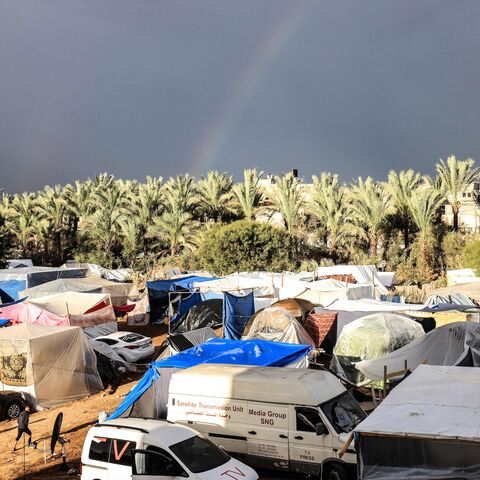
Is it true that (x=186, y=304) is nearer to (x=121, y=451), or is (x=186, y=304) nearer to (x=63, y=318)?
(x=63, y=318)

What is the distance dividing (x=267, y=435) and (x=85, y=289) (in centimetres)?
2345

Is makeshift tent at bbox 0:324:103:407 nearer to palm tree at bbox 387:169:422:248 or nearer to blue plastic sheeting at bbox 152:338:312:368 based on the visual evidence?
blue plastic sheeting at bbox 152:338:312:368

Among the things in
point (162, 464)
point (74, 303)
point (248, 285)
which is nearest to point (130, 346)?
point (74, 303)

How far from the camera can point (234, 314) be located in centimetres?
2573

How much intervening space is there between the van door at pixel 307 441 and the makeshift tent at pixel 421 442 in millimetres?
2146

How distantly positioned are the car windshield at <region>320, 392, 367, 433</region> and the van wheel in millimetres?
640

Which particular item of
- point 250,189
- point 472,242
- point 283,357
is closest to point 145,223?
point 250,189

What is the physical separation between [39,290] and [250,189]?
24501 mm

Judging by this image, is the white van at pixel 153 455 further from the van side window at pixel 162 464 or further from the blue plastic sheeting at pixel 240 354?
the blue plastic sheeting at pixel 240 354

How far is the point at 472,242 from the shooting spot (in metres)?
42.6

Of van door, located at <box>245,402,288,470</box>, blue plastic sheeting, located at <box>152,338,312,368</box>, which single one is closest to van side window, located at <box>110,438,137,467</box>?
van door, located at <box>245,402,288,470</box>

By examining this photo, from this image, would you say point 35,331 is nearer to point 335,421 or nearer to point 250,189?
point 335,421

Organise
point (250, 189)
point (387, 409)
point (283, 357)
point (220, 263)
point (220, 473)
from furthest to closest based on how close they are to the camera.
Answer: point (250, 189)
point (220, 263)
point (283, 357)
point (220, 473)
point (387, 409)

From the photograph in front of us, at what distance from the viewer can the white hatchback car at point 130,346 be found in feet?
73.9
